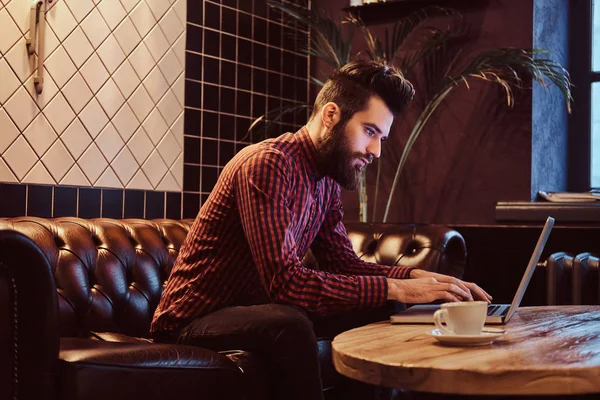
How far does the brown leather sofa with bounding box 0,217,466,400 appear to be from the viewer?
1.85 m

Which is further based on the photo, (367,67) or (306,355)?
(367,67)

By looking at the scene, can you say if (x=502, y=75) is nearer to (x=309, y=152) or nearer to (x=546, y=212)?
(x=546, y=212)

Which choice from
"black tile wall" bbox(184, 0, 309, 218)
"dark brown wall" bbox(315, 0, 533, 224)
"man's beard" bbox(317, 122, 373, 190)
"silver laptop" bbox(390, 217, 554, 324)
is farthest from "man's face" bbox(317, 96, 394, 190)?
"dark brown wall" bbox(315, 0, 533, 224)

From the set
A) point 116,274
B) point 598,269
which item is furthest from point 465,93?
point 116,274

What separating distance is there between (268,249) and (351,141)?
0.54 meters

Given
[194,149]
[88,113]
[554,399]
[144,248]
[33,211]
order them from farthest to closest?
1. [194,149]
2. [88,113]
3. [33,211]
4. [144,248]
5. [554,399]

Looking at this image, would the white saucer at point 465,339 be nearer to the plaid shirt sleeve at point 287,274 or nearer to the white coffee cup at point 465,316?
the white coffee cup at point 465,316

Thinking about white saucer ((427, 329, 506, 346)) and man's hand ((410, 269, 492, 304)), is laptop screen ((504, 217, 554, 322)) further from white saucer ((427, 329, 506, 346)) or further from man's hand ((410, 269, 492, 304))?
white saucer ((427, 329, 506, 346))

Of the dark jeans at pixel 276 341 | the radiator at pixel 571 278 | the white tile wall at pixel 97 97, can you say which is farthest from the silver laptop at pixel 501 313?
the white tile wall at pixel 97 97

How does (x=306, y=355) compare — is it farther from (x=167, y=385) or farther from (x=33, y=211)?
(x=33, y=211)

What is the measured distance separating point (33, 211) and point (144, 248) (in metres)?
0.62

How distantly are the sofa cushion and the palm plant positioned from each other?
2.20 metres

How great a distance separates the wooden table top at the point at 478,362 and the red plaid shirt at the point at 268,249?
0.36 metres

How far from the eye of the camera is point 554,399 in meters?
1.45
